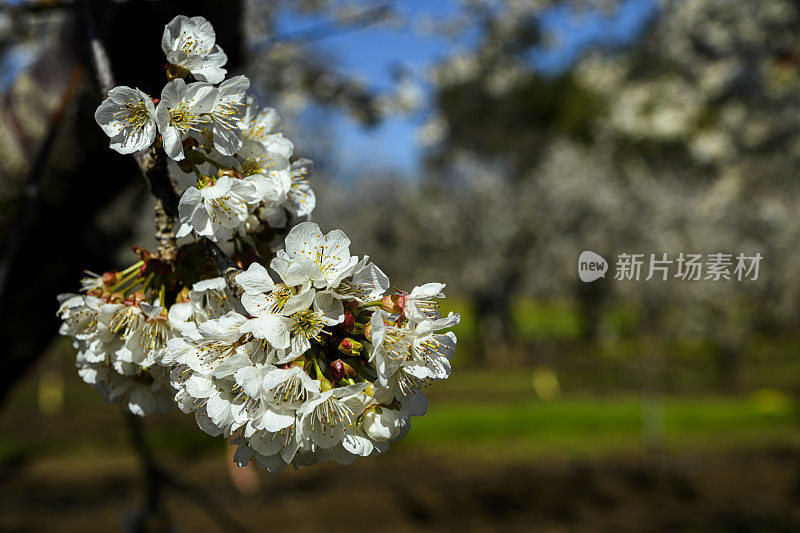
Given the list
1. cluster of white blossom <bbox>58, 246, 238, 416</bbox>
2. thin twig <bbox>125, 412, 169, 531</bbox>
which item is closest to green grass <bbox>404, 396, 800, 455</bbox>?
thin twig <bbox>125, 412, 169, 531</bbox>

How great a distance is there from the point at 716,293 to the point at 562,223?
6.58m

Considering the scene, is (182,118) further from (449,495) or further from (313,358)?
(449,495)

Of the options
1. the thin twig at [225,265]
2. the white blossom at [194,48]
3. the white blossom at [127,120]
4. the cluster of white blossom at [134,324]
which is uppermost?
A: the white blossom at [194,48]

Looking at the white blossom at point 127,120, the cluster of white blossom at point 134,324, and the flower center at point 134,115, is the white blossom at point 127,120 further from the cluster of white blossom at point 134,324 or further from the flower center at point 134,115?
the cluster of white blossom at point 134,324

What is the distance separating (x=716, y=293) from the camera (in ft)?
42.7

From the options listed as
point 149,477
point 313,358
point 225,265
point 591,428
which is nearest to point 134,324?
point 225,265

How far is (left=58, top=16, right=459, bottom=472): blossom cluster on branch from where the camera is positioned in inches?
29.9

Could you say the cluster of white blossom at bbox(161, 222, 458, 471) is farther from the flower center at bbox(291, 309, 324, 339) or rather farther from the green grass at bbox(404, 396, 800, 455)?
the green grass at bbox(404, 396, 800, 455)

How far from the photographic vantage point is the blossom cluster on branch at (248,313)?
760 millimetres

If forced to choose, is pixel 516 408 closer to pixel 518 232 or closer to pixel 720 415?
pixel 720 415

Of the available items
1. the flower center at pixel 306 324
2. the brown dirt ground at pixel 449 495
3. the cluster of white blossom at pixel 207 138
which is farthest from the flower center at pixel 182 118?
the brown dirt ground at pixel 449 495

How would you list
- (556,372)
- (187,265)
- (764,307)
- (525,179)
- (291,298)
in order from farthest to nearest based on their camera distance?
1. (525,179)
2. (556,372)
3. (764,307)
4. (187,265)
5. (291,298)

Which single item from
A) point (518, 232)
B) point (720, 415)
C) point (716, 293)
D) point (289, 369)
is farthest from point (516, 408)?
point (289, 369)

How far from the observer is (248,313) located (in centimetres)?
80
